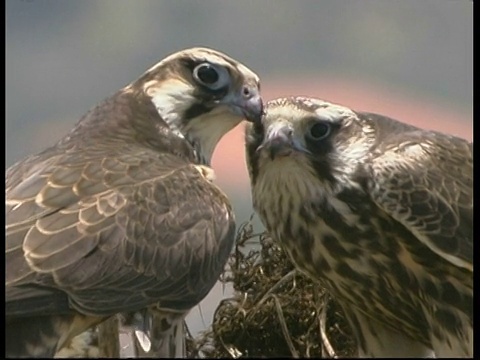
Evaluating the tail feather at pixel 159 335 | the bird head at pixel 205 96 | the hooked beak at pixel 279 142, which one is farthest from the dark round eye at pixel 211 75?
the tail feather at pixel 159 335

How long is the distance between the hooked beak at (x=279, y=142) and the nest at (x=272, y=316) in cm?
89

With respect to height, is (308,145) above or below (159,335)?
above

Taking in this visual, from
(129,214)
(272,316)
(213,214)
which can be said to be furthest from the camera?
(272,316)

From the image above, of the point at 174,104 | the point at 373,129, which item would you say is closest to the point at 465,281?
the point at 373,129

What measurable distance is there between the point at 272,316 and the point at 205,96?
105cm

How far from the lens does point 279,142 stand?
4594 mm

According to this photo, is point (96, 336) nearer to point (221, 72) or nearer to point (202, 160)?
point (202, 160)

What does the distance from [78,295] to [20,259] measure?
0.22 metres

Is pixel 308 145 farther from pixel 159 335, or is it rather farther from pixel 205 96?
pixel 159 335

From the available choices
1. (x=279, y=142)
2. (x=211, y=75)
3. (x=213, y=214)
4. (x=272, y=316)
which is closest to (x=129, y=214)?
(x=213, y=214)

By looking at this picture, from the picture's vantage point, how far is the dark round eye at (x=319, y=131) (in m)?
4.73

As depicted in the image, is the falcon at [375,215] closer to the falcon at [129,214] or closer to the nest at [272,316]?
the falcon at [129,214]

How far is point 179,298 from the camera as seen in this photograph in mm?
4414

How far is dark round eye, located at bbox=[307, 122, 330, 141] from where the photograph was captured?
15.5 ft
